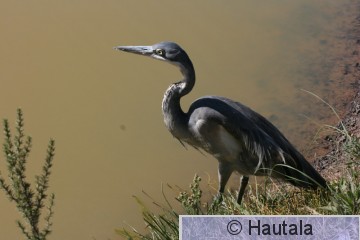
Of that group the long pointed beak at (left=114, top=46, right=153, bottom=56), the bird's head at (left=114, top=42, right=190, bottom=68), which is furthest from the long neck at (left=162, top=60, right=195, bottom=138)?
the long pointed beak at (left=114, top=46, right=153, bottom=56)

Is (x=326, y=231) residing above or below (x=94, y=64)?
below

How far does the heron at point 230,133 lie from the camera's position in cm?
396

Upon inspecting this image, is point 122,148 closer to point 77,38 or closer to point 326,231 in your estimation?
point 77,38

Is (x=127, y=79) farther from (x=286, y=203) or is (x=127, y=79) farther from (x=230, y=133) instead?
(x=286, y=203)

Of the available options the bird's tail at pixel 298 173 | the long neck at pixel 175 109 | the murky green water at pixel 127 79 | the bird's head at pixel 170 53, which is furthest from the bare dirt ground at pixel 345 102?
the bird's head at pixel 170 53

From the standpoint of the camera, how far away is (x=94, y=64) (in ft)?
23.2

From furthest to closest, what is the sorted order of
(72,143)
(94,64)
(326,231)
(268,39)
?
(268,39), (94,64), (72,143), (326,231)

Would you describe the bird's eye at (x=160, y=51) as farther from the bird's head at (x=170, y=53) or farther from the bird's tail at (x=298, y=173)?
the bird's tail at (x=298, y=173)

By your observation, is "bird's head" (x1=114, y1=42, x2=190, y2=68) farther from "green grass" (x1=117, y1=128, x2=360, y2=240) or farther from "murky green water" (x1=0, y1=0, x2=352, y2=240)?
"murky green water" (x1=0, y1=0, x2=352, y2=240)

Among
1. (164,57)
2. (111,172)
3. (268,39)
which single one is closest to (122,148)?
(111,172)

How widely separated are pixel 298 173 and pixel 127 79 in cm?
319

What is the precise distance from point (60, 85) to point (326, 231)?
4585 mm

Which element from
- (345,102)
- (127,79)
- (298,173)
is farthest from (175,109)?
(345,102)

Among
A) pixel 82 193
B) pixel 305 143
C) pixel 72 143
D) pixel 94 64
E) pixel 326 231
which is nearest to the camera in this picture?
pixel 326 231
